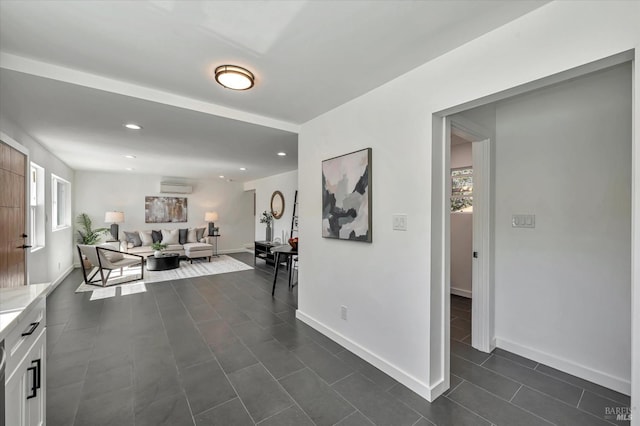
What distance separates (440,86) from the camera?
183 centimetres

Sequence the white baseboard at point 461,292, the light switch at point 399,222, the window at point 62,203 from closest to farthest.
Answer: the light switch at point 399,222
the white baseboard at point 461,292
the window at point 62,203

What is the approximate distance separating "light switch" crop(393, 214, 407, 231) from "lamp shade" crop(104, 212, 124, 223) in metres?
7.11

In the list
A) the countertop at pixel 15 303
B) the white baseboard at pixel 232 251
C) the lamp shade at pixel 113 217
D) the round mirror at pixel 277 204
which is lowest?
the white baseboard at pixel 232 251

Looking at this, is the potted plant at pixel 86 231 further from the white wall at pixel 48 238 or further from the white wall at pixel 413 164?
the white wall at pixel 413 164

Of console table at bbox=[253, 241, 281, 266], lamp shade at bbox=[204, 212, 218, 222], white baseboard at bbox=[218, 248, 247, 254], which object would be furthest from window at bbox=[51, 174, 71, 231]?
console table at bbox=[253, 241, 281, 266]

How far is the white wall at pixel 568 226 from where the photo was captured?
195 centimetres

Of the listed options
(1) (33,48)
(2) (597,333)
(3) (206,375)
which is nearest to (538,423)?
(2) (597,333)

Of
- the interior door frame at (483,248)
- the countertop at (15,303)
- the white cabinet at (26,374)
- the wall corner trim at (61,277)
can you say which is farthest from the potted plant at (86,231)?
the interior door frame at (483,248)

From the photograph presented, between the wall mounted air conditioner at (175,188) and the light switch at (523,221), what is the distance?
7.83 metres

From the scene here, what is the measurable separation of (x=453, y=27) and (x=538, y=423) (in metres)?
2.48

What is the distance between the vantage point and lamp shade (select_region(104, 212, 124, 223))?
21.0ft

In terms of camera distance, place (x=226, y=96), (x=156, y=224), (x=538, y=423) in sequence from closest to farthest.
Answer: (x=538, y=423) < (x=226, y=96) < (x=156, y=224)

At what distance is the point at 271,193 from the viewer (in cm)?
761

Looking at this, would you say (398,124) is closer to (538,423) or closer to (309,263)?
(309,263)
